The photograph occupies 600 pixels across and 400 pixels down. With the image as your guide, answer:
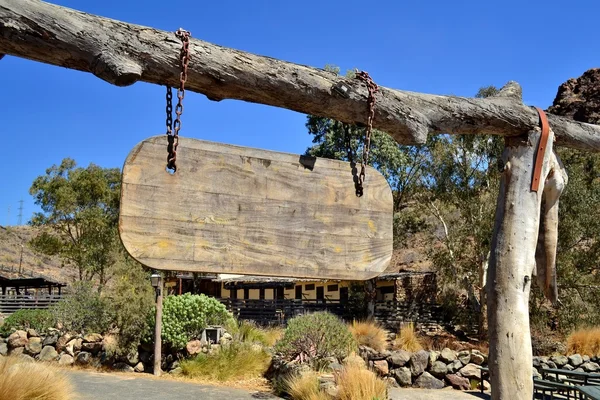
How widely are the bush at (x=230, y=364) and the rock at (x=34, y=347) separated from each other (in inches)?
217

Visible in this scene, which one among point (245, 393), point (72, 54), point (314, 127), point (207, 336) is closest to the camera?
point (72, 54)

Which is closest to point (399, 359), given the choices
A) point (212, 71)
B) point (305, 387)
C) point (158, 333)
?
point (305, 387)

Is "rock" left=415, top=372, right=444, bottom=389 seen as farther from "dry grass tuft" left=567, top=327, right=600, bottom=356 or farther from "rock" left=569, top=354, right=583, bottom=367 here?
"dry grass tuft" left=567, top=327, right=600, bottom=356

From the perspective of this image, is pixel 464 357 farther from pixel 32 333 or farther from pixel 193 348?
pixel 32 333

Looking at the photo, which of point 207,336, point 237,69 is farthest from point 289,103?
point 207,336

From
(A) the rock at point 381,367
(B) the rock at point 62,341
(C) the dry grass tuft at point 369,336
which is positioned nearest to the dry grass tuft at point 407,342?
(C) the dry grass tuft at point 369,336

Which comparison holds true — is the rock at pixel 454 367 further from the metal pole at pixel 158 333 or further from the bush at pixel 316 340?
the metal pole at pixel 158 333

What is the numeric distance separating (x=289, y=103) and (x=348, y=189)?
0.42 meters

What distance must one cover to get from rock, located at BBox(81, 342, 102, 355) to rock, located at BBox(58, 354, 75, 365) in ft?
1.55

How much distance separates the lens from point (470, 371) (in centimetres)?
1427

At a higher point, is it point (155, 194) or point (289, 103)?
point (289, 103)

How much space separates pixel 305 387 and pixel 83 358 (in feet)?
29.7

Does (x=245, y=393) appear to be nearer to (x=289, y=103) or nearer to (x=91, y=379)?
(x=91, y=379)

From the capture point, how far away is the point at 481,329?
20219 mm
